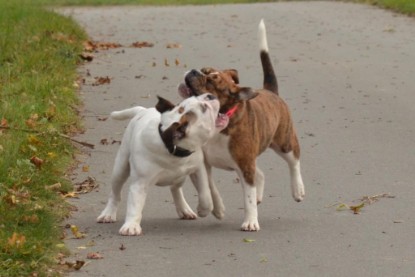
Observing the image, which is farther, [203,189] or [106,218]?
[106,218]

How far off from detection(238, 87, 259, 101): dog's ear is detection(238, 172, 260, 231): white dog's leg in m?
0.60

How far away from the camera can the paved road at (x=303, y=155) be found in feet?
23.9

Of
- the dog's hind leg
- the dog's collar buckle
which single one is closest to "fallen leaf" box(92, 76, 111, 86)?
the dog's hind leg

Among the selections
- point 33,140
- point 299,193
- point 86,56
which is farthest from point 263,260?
point 86,56

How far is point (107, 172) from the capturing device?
1010 cm

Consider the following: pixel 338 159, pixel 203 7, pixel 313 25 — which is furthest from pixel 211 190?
pixel 203 7

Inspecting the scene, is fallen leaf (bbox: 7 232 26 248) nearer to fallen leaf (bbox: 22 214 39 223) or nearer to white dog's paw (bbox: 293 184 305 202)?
fallen leaf (bbox: 22 214 39 223)

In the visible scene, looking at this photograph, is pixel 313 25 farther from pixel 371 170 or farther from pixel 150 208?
pixel 150 208

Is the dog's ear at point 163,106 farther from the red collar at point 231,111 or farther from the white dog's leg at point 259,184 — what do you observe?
the white dog's leg at point 259,184

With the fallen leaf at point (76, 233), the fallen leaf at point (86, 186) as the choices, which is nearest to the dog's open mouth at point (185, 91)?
the fallen leaf at point (76, 233)

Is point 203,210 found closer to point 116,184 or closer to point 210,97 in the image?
point 116,184

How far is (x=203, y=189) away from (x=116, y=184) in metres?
0.67

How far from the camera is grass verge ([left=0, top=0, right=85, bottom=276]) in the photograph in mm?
7020

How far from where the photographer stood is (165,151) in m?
7.71
